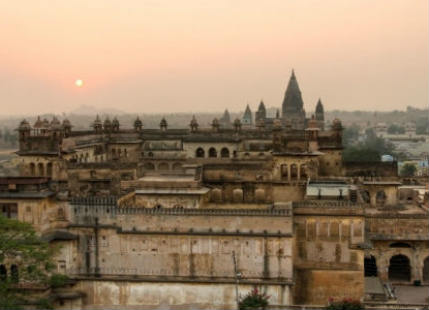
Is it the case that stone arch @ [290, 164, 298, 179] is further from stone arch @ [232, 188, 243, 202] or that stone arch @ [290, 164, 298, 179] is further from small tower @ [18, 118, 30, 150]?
small tower @ [18, 118, 30, 150]

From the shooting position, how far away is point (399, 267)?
4438 cm

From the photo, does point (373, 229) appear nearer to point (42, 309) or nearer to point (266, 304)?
point (266, 304)

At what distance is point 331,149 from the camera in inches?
2096

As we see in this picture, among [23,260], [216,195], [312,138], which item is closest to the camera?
[23,260]

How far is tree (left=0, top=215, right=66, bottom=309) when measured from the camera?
3212 cm

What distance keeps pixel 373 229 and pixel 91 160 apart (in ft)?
80.2

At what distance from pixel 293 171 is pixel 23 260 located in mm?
21348

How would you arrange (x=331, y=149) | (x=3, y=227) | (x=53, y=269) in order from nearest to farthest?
(x=3, y=227) < (x=53, y=269) < (x=331, y=149)

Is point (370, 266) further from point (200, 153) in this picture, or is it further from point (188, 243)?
point (200, 153)

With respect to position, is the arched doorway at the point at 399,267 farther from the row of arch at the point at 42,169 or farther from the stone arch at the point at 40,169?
the stone arch at the point at 40,169

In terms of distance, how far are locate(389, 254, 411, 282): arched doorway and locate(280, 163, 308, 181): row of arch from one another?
858 cm

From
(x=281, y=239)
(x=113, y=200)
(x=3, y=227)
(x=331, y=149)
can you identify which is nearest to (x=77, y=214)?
(x=113, y=200)

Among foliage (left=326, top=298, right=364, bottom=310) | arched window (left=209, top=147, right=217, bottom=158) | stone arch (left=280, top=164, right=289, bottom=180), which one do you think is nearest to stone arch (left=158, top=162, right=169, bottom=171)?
arched window (left=209, top=147, right=217, bottom=158)

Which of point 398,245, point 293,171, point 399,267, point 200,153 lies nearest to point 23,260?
point 293,171
